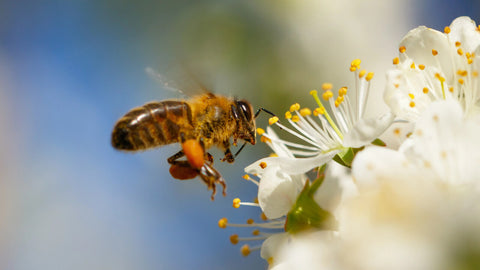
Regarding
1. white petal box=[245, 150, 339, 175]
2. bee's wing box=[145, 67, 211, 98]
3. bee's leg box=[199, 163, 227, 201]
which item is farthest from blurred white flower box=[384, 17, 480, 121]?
bee's wing box=[145, 67, 211, 98]

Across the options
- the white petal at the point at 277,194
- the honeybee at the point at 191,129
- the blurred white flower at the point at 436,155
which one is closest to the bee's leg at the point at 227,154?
the honeybee at the point at 191,129

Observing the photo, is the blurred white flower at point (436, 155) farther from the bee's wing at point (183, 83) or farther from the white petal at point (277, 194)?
the bee's wing at point (183, 83)

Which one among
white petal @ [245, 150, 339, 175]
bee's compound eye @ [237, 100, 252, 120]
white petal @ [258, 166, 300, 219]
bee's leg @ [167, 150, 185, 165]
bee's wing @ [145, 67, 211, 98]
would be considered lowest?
white petal @ [258, 166, 300, 219]

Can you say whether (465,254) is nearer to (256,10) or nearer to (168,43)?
(256,10)

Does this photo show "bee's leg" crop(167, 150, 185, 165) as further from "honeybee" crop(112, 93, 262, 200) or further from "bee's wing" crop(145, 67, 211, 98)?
"bee's wing" crop(145, 67, 211, 98)

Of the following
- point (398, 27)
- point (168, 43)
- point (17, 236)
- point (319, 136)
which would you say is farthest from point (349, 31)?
point (17, 236)

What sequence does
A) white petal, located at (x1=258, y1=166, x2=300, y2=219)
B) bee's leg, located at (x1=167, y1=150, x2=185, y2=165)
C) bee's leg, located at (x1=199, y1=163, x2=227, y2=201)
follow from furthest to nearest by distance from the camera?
bee's leg, located at (x1=167, y1=150, x2=185, y2=165), bee's leg, located at (x1=199, y1=163, x2=227, y2=201), white petal, located at (x1=258, y1=166, x2=300, y2=219)
